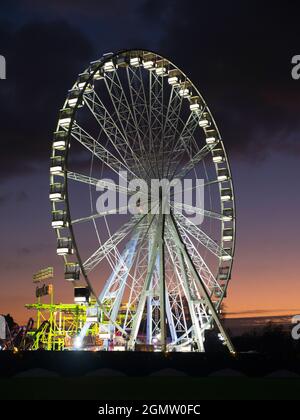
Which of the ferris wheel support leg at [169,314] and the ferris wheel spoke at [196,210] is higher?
the ferris wheel spoke at [196,210]

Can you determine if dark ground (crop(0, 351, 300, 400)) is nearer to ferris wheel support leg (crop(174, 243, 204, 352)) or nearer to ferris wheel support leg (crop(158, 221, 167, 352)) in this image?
ferris wheel support leg (crop(158, 221, 167, 352))

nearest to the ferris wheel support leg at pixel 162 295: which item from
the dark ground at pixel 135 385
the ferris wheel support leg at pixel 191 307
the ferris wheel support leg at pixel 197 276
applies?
the ferris wheel support leg at pixel 197 276

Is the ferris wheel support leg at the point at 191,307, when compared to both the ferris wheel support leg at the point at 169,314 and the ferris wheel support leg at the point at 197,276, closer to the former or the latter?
the ferris wheel support leg at the point at 197,276

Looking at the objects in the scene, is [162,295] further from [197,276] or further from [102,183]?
[102,183]

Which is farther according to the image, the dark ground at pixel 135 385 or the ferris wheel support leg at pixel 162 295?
the ferris wheel support leg at pixel 162 295

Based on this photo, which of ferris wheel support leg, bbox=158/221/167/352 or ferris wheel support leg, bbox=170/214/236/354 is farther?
ferris wheel support leg, bbox=170/214/236/354

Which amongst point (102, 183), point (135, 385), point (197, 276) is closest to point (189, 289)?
point (197, 276)

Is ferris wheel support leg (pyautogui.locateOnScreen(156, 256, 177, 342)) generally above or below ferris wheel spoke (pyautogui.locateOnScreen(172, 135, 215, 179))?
below

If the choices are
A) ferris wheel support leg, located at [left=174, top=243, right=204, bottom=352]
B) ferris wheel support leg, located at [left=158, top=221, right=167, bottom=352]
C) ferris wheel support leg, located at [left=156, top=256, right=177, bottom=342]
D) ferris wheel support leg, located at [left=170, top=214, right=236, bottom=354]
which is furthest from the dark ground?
ferris wheel support leg, located at [left=156, top=256, right=177, bottom=342]

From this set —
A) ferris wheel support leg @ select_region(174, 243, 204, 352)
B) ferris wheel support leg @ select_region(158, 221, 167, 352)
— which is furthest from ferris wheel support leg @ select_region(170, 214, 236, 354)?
ferris wheel support leg @ select_region(158, 221, 167, 352)
